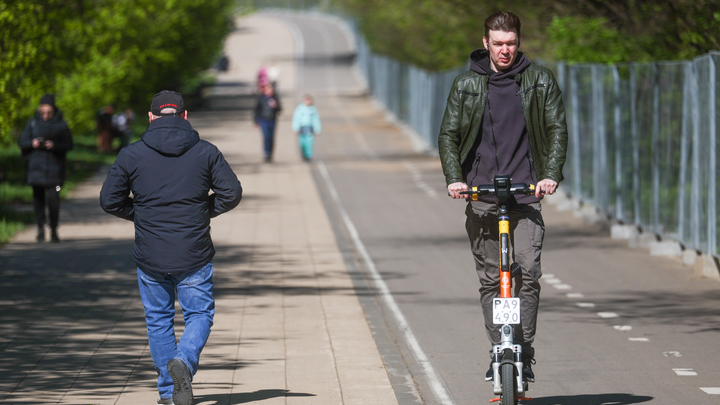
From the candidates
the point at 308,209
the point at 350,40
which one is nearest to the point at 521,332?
the point at 308,209

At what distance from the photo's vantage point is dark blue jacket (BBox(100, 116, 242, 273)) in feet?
19.5

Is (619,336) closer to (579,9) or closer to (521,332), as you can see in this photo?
(521,332)

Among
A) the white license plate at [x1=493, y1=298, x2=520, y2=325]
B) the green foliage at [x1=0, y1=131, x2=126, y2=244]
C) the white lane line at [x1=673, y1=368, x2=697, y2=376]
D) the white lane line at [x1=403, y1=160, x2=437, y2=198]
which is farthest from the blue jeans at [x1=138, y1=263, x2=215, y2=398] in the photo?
the white lane line at [x1=403, y1=160, x2=437, y2=198]

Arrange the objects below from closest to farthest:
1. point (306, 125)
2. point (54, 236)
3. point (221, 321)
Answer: point (221, 321) < point (54, 236) < point (306, 125)

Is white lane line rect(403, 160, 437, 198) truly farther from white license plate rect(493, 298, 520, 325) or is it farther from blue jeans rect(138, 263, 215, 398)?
white license plate rect(493, 298, 520, 325)

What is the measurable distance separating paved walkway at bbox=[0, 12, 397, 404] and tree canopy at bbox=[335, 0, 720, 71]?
5.95 m

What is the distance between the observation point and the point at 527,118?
19.3 feet

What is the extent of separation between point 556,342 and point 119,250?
7.27 metres

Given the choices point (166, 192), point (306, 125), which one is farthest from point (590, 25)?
point (166, 192)

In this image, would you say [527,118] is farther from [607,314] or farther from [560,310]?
[560,310]

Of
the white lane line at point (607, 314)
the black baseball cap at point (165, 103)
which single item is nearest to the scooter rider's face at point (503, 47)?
the black baseball cap at point (165, 103)

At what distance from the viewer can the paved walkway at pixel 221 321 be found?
23.0 ft

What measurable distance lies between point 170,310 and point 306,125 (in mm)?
23282

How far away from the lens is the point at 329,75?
76.8 m
